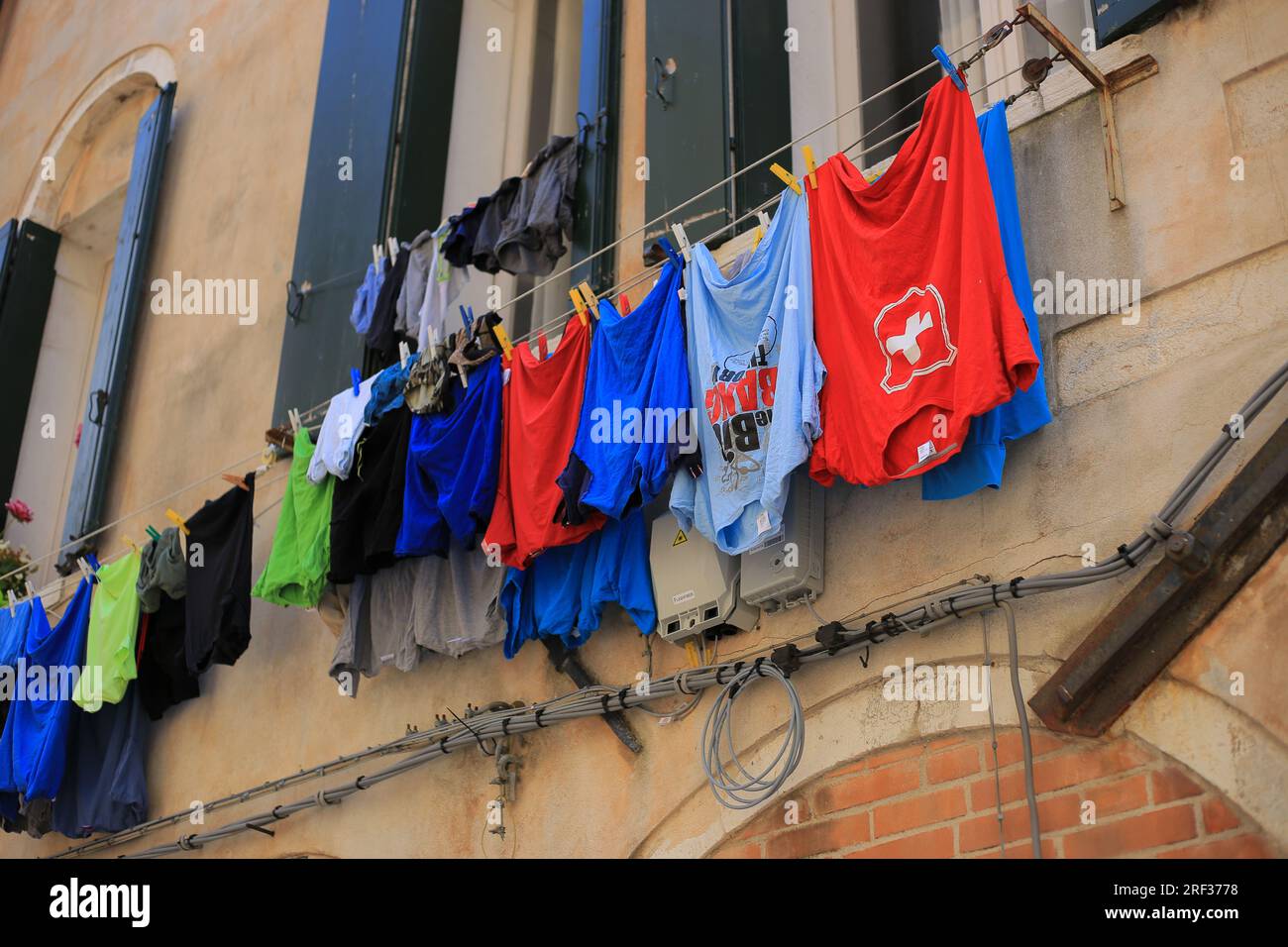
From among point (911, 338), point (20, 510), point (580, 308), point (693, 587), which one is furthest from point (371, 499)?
point (20, 510)

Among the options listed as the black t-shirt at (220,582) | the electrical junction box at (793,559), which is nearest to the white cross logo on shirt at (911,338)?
the electrical junction box at (793,559)

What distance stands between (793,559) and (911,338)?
794mm

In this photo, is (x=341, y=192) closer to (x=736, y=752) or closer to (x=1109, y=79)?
(x=736, y=752)

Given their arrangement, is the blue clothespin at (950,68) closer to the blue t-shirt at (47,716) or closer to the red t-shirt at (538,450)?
the red t-shirt at (538,450)

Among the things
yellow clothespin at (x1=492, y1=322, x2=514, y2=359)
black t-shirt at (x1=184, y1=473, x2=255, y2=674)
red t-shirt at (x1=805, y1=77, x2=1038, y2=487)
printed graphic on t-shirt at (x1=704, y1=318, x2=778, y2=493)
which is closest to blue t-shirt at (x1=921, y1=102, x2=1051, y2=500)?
red t-shirt at (x1=805, y1=77, x2=1038, y2=487)

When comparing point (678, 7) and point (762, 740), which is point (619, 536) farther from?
point (678, 7)

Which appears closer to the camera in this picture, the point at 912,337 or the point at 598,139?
the point at 912,337

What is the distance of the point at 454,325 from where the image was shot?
22.6ft

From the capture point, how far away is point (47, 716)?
274 inches

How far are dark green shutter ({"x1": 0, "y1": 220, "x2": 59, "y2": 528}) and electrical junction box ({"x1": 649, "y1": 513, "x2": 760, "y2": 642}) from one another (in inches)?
237

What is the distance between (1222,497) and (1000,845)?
1.06m

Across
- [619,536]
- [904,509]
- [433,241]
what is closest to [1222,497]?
[904,509]

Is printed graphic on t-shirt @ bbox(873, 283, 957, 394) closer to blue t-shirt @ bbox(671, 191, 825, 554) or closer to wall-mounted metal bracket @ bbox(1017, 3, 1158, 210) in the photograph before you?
blue t-shirt @ bbox(671, 191, 825, 554)

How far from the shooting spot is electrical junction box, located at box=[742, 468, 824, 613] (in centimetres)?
465
